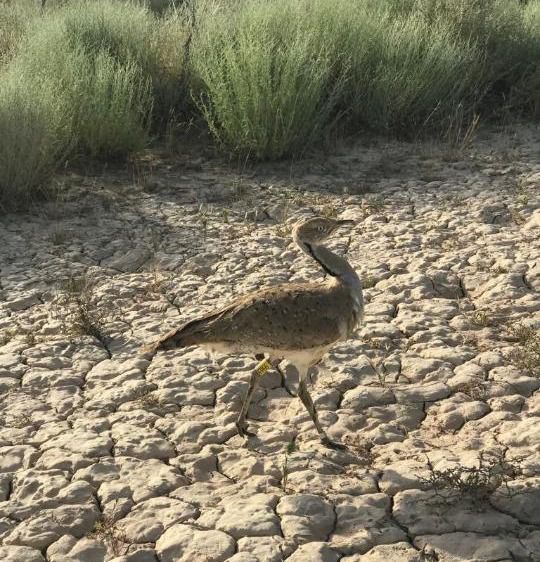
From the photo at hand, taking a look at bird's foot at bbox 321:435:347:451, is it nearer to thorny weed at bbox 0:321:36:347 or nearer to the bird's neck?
the bird's neck

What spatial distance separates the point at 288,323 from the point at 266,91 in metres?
3.81

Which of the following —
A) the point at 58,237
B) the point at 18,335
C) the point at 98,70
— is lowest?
the point at 18,335

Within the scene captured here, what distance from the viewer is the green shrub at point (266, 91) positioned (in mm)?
7152

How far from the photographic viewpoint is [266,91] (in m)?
7.18

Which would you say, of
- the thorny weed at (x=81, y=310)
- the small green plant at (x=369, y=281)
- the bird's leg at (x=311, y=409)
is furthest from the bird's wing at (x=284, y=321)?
the small green plant at (x=369, y=281)

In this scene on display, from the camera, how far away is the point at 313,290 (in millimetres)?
3850

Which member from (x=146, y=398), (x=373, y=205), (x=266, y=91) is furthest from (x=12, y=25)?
(x=146, y=398)

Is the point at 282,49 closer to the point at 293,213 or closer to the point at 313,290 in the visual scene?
the point at 293,213

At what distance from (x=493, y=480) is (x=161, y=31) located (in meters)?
6.17

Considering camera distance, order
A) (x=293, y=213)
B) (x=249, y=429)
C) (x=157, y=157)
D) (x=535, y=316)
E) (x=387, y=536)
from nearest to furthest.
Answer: (x=387, y=536) → (x=249, y=429) → (x=535, y=316) → (x=293, y=213) → (x=157, y=157)

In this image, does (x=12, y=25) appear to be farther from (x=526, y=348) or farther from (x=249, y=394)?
(x=526, y=348)

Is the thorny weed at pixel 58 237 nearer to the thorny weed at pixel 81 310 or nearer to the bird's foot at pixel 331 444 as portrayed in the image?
the thorny weed at pixel 81 310

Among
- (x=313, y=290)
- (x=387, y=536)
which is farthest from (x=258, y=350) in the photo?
(x=387, y=536)

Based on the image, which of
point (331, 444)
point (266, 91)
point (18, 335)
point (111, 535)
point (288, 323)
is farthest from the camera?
point (266, 91)
